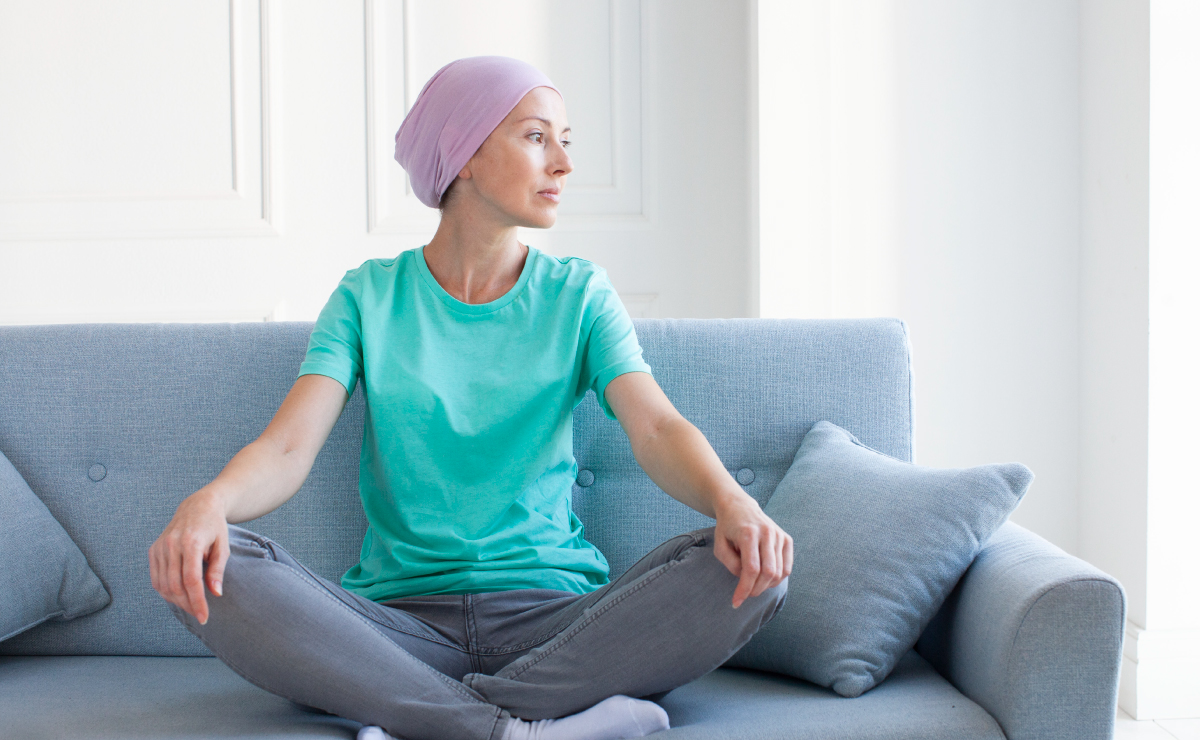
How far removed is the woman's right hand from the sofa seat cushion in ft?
0.62

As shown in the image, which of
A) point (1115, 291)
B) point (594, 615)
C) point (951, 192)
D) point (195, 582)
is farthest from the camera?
point (951, 192)

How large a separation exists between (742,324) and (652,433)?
0.37 metres

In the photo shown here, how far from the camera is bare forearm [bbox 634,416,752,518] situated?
1030mm

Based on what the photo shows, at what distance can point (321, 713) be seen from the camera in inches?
43.4

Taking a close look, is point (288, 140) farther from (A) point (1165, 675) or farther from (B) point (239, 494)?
(A) point (1165, 675)

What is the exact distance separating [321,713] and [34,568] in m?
0.52

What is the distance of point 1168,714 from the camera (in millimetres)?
2025

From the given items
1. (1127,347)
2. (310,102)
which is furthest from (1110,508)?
(310,102)

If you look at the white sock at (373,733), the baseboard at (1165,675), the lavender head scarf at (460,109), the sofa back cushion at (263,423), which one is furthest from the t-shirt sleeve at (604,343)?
the baseboard at (1165,675)

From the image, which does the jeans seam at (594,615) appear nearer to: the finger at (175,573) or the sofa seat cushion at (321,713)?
the sofa seat cushion at (321,713)

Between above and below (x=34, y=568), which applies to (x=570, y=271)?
above

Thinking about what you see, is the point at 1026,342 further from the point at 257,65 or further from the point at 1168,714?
the point at 257,65

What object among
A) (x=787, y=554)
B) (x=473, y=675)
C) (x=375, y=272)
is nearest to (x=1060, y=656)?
(x=787, y=554)

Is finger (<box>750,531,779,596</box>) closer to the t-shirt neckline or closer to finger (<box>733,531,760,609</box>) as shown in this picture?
finger (<box>733,531,760,609</box>)
